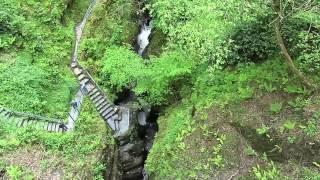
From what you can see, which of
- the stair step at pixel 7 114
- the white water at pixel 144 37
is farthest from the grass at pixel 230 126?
the white water at pixel 144 37

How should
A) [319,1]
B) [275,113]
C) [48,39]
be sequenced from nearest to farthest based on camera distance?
1. [319,1]
2. [275,113]
3. [48,39]

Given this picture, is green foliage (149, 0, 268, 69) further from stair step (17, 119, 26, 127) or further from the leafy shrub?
stair step (17, 119, 26, 127)

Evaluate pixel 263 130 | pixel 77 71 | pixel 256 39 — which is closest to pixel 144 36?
pixel 77 71

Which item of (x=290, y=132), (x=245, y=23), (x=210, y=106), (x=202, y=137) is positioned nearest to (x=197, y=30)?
(x=245, y=23)

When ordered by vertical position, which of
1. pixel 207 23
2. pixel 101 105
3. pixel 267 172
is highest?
pixel 207 23

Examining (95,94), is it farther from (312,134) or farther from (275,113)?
(312,134)

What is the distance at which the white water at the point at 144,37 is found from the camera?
24.6 metres

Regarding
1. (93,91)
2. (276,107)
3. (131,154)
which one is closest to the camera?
(276,107)

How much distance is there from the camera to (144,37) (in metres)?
25.2

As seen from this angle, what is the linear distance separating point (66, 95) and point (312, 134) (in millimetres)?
11379

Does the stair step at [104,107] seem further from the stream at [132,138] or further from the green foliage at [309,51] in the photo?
the green foliage at [309,51]

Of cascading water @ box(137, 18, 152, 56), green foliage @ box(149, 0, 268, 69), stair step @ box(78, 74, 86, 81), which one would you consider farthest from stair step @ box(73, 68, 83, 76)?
green foliage @ box(149, 0, 268, 69)

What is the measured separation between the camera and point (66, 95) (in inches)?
788

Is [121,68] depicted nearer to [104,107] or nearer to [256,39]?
[104,107]
